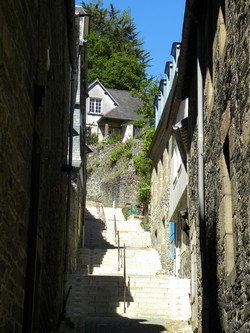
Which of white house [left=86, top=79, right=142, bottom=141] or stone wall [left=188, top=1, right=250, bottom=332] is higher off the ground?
white house [left=86, top=79, right=142, bottom=141]

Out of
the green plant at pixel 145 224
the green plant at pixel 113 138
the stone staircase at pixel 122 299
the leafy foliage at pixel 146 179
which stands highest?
the green plant at pixel 113 138

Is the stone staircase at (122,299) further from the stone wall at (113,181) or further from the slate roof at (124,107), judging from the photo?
the slate roof at (124,107)

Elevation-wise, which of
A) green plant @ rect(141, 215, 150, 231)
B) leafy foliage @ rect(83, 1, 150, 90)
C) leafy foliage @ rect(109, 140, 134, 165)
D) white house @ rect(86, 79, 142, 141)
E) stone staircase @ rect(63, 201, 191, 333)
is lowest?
stone staircase @ rect(63, 201, 191, 333)

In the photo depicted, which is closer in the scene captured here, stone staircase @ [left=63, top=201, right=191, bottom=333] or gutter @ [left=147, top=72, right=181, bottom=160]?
stone staircase @ [left=63, top=201, right=191, bottom=333]

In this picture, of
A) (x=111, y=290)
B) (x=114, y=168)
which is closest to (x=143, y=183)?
(x=114, y=168)

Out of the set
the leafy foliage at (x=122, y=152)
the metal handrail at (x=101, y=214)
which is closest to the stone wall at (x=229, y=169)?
the metal handrail at (x=101, y=214)

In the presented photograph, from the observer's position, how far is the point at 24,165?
21.0 feet

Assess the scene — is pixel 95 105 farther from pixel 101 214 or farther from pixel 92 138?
pixel 101 214

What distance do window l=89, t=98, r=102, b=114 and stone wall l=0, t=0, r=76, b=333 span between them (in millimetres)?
44067

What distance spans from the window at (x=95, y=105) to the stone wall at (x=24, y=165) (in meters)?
44.1

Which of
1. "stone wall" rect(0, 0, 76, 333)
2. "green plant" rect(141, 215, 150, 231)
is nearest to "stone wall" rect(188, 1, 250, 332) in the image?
"stone wall" rect(0, 0, 76, 333)

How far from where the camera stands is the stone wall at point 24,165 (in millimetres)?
5344

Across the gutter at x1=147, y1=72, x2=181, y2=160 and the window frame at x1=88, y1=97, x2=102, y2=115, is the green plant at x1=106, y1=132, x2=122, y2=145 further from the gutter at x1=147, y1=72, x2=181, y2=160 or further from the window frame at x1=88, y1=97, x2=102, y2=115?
the gutter at x1=147, y1=72, x2=181, y2=160

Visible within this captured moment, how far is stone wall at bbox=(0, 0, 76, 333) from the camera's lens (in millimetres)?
5344
